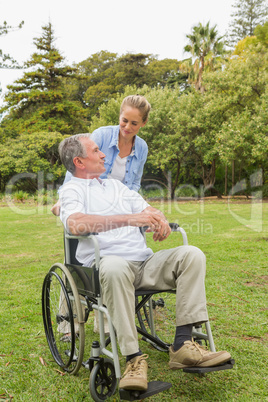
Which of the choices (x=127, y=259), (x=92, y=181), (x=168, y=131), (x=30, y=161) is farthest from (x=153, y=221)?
(x=30, y=161)

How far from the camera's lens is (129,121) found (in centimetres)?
277

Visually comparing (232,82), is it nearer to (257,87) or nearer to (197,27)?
(257,87)

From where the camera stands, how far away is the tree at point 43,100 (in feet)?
73.6

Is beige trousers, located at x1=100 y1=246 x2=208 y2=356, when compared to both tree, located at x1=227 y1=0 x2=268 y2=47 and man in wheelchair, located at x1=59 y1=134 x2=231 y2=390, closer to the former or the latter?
man in wheelchair, located at x1=59 y1=134 x2=231 y2=390

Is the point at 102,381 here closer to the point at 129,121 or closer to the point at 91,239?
the point at 91,239

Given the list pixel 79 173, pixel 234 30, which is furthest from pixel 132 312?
pixel 234 30

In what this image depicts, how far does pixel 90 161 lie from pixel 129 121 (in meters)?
0.55

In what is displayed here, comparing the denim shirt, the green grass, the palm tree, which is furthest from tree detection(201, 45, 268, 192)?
the denim shirt

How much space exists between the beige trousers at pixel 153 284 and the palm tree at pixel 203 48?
66.8ft

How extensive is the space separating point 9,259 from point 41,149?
1400cm

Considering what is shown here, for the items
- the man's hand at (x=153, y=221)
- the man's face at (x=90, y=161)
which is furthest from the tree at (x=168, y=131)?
the man's hand at (x=153, y=221)

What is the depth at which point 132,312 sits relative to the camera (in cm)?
190

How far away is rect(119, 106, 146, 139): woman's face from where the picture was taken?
2723 mm

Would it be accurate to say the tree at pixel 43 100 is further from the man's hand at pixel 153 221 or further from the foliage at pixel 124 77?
the man's hand at pixel 153 221
